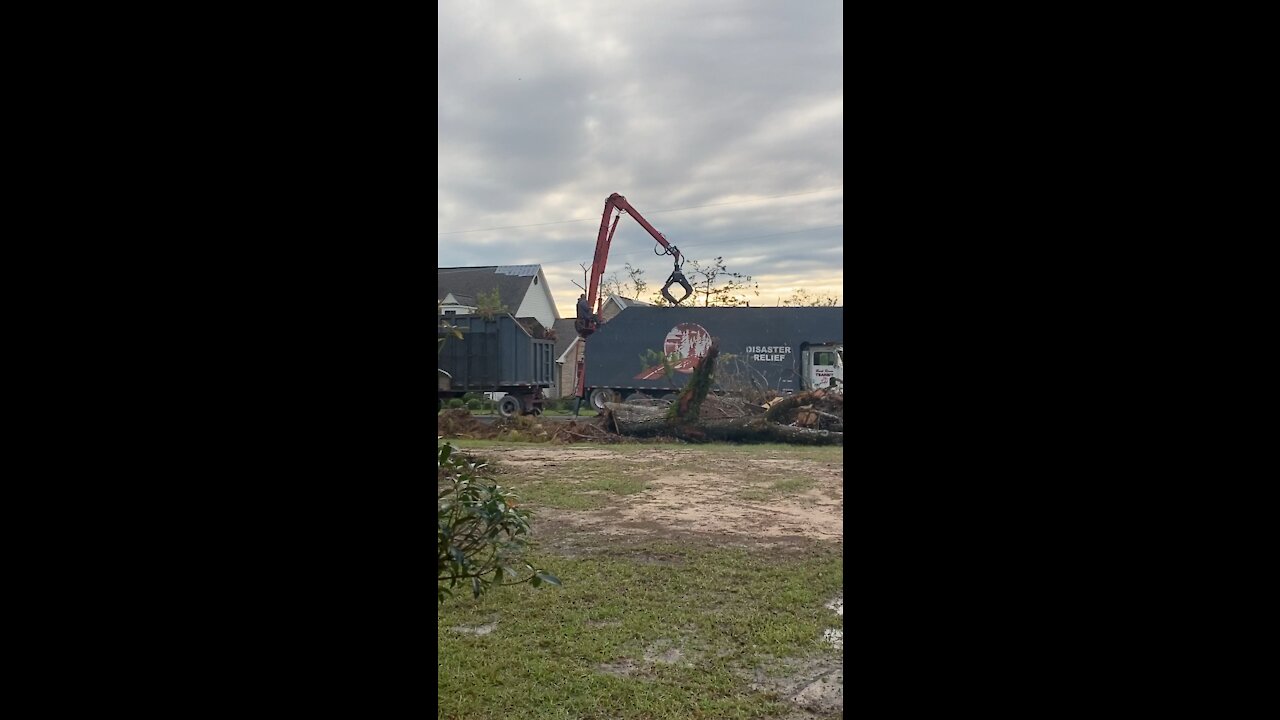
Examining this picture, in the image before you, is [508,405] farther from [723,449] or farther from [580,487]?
[580,487]

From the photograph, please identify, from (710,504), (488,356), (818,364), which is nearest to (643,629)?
(710,504)

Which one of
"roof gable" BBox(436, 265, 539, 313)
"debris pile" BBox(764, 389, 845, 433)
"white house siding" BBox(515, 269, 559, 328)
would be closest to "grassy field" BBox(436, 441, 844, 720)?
"debris pile" BBox(764, 389, 845, 433)

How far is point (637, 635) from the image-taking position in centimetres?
295

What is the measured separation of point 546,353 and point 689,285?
2.24m

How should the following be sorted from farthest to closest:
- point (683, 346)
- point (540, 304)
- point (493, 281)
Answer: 1. point (540, 304)
2. point (493, 281)
3. point (683, 346)

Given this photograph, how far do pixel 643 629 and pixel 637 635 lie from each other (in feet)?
0.23

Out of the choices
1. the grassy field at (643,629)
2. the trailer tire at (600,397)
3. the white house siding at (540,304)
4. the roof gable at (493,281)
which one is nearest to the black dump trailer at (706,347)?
the trailer tire at (600,397)

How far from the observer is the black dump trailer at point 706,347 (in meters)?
11.3
